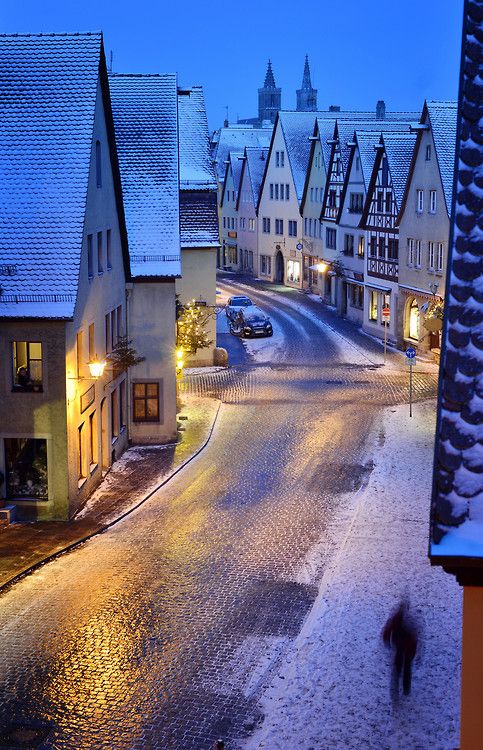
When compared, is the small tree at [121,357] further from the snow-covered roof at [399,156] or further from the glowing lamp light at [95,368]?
the snow-covered roof at [399,156]

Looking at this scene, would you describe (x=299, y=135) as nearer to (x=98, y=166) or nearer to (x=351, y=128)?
(x=351, y=128)

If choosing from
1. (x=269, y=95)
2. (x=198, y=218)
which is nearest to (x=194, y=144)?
(x=198, y=218)

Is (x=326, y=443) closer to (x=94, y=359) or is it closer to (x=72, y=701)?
(x=94, y=359)

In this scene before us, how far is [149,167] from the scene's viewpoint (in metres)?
32.3

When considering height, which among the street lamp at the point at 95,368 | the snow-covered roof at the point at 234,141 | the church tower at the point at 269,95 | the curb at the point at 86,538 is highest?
the church tower at the point at 269,95

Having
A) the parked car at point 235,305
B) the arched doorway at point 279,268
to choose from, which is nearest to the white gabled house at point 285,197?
the arched doorway at point 279,268

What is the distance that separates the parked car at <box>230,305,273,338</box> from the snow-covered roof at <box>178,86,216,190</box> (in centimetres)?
1036

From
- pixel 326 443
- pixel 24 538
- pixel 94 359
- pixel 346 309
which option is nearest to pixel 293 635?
pixel 24 538

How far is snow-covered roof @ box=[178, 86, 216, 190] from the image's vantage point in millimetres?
43438

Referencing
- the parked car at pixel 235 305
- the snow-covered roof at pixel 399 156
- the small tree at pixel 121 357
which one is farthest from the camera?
the parked car at pixel 235 305

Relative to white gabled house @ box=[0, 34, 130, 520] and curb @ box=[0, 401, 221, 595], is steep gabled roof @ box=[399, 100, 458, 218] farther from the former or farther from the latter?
white gabled house @ box=[0, 34, 130, 520]

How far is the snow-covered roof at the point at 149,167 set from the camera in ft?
101

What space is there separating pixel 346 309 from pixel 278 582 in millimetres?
42592

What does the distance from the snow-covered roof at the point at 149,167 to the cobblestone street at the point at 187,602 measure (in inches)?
221
